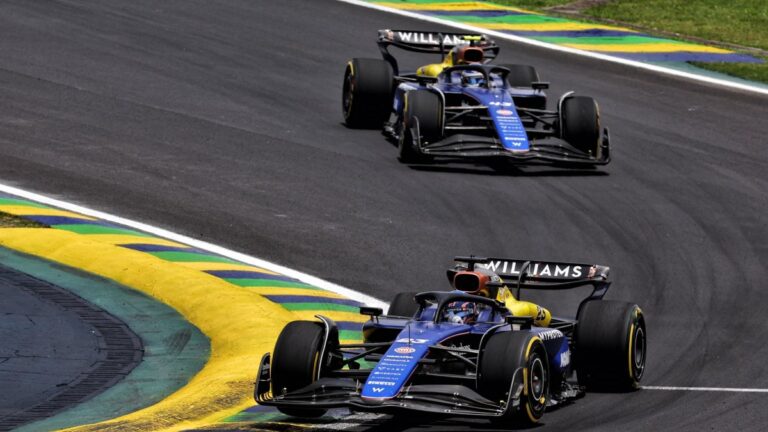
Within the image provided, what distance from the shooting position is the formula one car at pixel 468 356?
11.6 m

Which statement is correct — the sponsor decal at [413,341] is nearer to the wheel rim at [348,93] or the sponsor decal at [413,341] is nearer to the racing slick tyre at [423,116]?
the racing slick tyre at [423,116]

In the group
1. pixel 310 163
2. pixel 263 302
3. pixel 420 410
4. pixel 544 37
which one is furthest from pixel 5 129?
pixel 420 410

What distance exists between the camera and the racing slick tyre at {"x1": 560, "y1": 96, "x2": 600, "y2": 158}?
22188 millimetres

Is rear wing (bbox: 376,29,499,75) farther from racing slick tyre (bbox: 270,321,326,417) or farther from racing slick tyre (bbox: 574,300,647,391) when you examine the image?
racing slick tyre (bbox: 270,321,326,417)

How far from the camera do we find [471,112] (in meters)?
22.3

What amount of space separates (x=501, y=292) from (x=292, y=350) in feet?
6.72

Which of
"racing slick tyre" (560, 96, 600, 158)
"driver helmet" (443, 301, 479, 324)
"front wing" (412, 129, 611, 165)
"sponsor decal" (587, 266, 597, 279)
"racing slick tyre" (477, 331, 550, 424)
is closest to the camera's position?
"racing slick tyre" (477, 331, 550, 424)

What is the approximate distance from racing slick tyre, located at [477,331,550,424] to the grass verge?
18711 mm

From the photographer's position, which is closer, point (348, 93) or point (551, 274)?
point (551, 274)

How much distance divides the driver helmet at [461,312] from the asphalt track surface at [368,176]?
41.6 inches

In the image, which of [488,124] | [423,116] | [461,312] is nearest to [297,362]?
[461,312]

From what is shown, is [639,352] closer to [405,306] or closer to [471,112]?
[405,306]

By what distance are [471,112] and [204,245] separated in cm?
540

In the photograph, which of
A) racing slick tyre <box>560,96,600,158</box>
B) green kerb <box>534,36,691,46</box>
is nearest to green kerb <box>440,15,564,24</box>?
green kerb <box>534,36,691,46</box>
